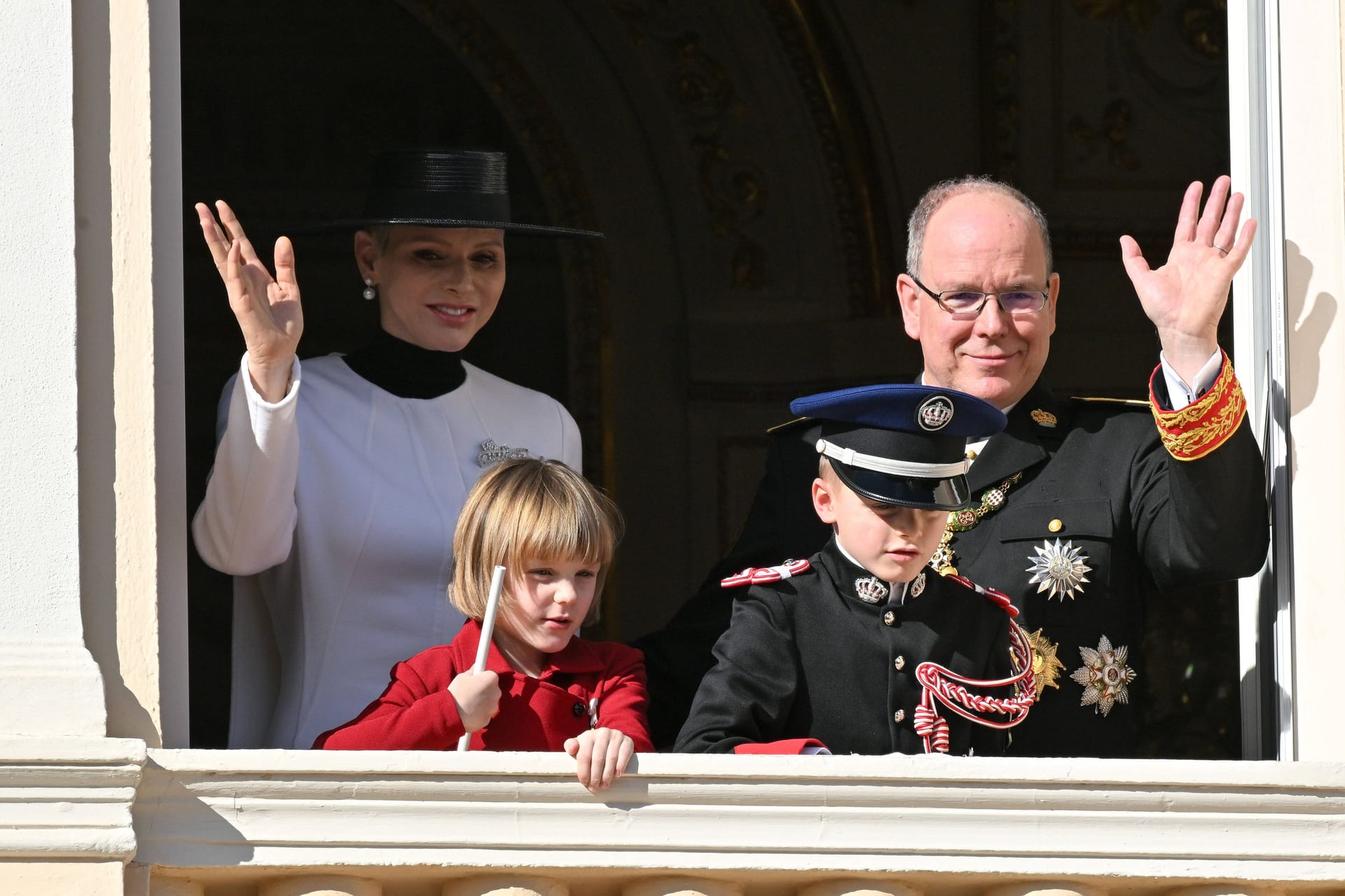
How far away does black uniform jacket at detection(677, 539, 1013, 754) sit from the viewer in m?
4.20

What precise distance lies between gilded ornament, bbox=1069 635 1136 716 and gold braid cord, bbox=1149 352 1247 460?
0.47 metres

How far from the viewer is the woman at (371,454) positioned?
424cm

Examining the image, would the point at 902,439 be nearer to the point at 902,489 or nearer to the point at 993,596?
the point at 902,489

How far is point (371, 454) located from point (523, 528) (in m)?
0.58

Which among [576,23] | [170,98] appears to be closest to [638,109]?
[576,23]

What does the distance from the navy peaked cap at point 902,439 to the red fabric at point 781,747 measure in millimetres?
395

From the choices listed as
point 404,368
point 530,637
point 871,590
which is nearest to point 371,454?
point 404,368

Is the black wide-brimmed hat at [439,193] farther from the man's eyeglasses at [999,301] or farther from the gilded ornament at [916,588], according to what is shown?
the gilded ornament at [916,588]

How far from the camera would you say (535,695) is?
4.31 m

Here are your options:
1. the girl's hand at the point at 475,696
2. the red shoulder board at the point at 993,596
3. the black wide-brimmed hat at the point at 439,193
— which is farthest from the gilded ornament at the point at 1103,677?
the black wide-brimmed hat at the point at 439,193

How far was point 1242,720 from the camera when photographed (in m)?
4.46

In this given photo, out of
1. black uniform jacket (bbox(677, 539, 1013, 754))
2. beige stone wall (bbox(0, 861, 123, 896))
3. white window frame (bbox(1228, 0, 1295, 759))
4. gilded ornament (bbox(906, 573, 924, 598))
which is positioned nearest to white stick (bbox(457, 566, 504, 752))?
black uniform jacket (bbox(677, 539, 1013, 754))

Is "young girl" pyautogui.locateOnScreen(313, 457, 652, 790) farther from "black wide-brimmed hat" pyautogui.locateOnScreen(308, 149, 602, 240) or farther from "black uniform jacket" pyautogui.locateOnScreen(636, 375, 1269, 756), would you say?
"black wide-brimmed hat" pyautogui.locateOnScreen(308, 149, 602, 240)

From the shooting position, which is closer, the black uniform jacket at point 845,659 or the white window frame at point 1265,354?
the black uniform jacket at point 845,659
